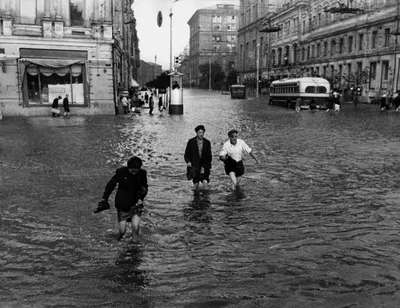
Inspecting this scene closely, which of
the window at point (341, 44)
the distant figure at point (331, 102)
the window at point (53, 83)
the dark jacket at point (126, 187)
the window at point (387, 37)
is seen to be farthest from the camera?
the window at point (341, 44)

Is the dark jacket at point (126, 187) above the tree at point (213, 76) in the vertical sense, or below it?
below

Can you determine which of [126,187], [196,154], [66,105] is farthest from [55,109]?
[126,187]

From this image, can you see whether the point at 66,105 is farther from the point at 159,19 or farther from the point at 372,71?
the point at 372,71

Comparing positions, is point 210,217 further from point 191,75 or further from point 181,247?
point 191,75

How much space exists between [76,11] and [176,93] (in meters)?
8.26

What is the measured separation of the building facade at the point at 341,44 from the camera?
1989 inches

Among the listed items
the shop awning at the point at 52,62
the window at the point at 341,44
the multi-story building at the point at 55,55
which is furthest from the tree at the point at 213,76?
the shop awning at the point at 52,62

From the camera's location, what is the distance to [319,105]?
40.5 meters

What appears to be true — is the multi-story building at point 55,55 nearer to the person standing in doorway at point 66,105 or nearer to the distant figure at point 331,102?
the person standing in doorway at point 66,105

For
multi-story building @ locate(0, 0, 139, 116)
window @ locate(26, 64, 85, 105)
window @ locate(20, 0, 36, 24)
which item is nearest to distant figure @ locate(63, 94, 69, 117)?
multi-story building @ locate(0, 0, 139, 116)

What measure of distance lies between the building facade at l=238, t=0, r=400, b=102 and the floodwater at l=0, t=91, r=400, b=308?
126 feet

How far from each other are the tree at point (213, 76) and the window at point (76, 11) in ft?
289

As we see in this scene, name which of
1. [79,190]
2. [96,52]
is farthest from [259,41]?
[79,190]

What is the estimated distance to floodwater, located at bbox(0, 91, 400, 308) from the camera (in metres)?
5.23
